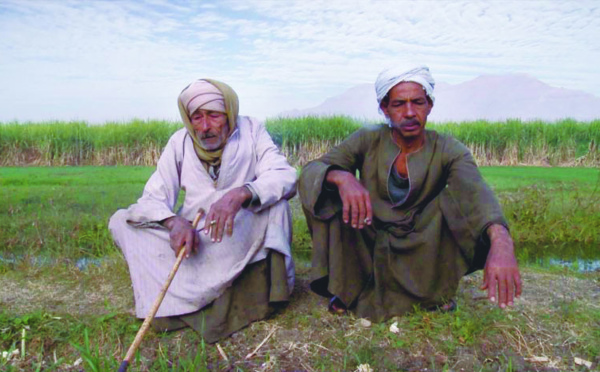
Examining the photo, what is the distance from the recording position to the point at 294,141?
14125mm

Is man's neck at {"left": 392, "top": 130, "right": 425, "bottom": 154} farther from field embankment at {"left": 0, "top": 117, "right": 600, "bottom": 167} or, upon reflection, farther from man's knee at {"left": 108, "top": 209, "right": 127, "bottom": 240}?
field embankment at {"left": 0, "top": 117, "right": 600, "bottom": 167}

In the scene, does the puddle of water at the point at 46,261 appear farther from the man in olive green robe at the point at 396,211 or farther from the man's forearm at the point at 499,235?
the man's forearm at the point at 499,235

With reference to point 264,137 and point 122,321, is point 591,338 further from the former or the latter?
point 122,321

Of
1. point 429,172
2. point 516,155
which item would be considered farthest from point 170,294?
point 516,155

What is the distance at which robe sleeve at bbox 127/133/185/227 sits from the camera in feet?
10.0

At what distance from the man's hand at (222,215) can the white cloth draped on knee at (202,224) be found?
157mm

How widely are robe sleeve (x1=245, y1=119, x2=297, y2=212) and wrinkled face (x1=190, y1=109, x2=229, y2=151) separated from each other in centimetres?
23

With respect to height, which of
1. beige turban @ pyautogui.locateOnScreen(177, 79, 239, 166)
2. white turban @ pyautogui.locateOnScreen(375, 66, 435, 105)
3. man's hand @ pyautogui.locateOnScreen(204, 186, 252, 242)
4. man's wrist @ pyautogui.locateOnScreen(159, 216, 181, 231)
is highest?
white turban @ pyautogui.locateOnScreen(375, 66, 435, 105)

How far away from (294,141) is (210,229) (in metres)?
11.2

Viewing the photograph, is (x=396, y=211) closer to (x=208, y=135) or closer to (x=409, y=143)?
(x=409, y=143)

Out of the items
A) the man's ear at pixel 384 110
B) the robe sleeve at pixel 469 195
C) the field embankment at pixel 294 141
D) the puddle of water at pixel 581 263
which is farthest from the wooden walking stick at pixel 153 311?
the field embankment at pixel 294 141

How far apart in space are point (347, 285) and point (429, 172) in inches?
30.0

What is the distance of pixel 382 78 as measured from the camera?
2.99m

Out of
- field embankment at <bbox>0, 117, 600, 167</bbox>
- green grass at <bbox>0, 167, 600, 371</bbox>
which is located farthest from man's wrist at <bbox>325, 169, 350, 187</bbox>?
field embankment at <bbox>0, 117, 600, 167</bbox>
